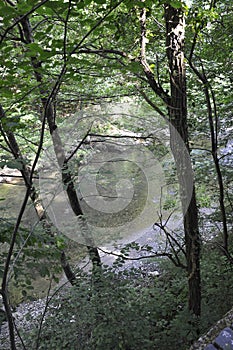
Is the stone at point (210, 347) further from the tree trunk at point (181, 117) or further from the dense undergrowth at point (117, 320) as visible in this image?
the dense undergrowth at point (117, 320)

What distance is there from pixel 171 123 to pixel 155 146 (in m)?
1.02

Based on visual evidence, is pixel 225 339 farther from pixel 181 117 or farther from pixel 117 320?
pixel 117 320

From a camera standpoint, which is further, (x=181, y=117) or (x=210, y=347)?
(x=181, y=117)

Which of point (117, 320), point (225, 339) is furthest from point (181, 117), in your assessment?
point (117, 320)

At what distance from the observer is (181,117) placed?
1.92m

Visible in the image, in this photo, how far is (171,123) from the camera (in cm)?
193

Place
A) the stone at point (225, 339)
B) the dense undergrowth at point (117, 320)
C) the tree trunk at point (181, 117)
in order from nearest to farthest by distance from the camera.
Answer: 1. the stone at point (225, 339)
2. the tree trunk at point (181, 117)
3. the dense undergrowth at point (117, 320)

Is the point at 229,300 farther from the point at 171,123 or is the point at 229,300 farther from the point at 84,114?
the point at 84,114

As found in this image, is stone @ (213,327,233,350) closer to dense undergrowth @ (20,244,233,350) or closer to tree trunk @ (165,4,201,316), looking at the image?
tree trunk @ (165,4,201,316)

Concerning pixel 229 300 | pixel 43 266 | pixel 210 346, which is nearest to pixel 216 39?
pixel 229 300

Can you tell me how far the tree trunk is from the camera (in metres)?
1.83

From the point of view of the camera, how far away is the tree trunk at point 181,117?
1.83 meters

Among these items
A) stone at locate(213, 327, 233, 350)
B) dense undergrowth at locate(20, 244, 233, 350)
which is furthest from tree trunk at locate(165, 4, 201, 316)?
stone at locate(213, 327, 233, 350)

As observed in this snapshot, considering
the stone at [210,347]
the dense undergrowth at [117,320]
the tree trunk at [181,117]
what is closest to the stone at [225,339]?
the stone at [210,347]
